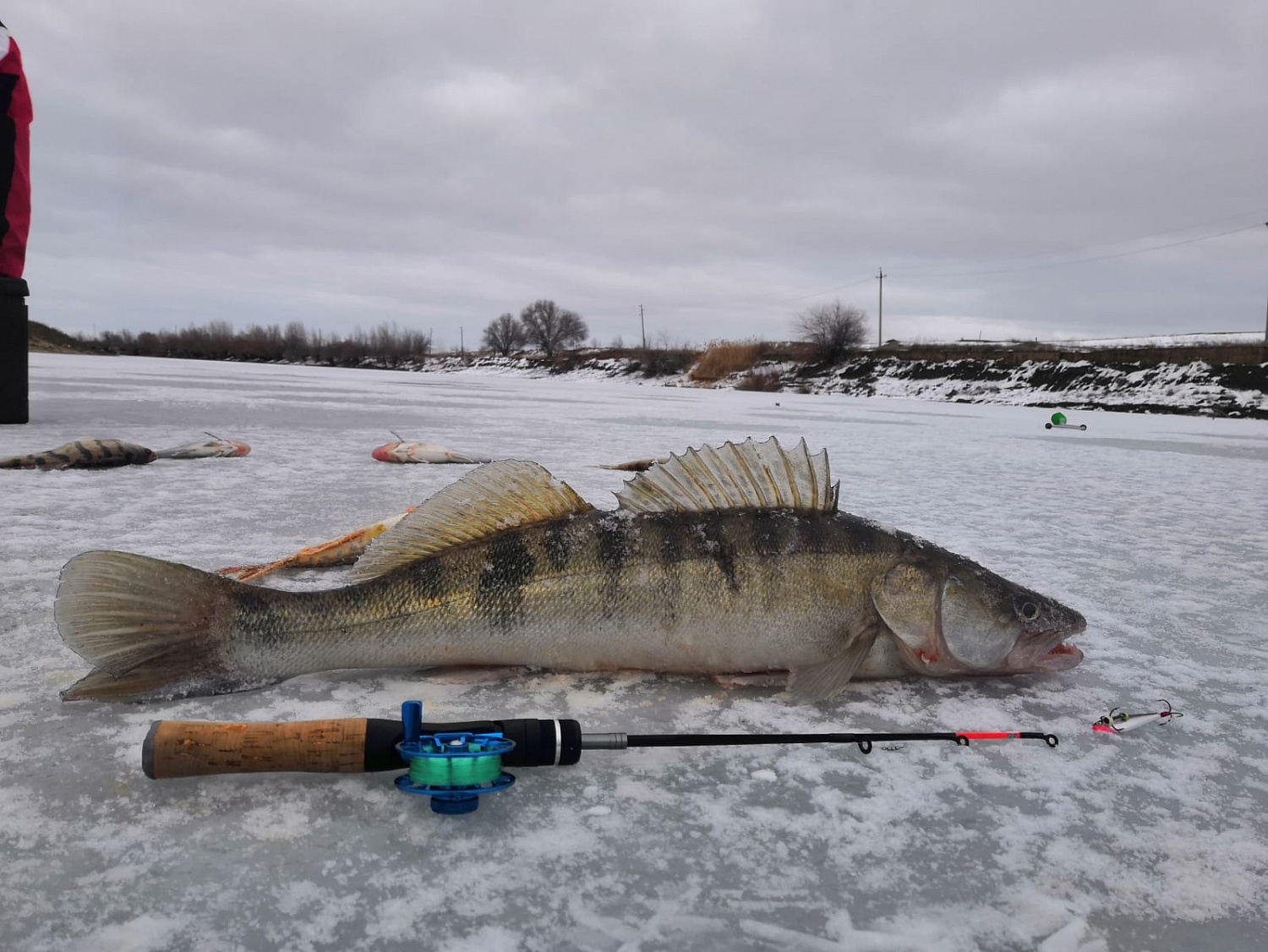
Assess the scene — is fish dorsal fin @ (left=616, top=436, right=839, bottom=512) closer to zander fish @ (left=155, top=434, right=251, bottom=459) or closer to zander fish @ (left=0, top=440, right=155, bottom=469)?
zander fish @ (left=0, top=440, right=155, bottom=469)

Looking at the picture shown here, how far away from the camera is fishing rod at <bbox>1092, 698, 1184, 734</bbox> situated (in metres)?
2.45

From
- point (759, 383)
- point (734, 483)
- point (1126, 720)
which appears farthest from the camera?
point (759, 383)

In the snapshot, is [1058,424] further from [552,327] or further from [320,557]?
[552,327]

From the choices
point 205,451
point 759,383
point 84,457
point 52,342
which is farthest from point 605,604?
point 52,342

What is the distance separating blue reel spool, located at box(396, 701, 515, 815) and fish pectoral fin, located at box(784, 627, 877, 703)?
1.13m

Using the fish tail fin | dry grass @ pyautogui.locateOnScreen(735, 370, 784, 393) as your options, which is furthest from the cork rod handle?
dry grass @ pyautogui.locateOnScreen(735, 370, 784, 393)

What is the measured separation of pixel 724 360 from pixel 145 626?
56558mm

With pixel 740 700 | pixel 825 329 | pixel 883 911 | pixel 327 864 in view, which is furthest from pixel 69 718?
pixel 825 329

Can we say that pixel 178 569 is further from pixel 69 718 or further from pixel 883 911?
pixel 883 911

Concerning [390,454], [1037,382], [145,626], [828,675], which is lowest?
[828,675]

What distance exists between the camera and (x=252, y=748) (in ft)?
A: 6.15

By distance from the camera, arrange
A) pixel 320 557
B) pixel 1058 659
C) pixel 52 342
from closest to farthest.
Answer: pixel 1058 659, pixel 320 557, pixel 52 342

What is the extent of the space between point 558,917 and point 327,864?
1.74 feet

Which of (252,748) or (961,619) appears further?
(961,619)
